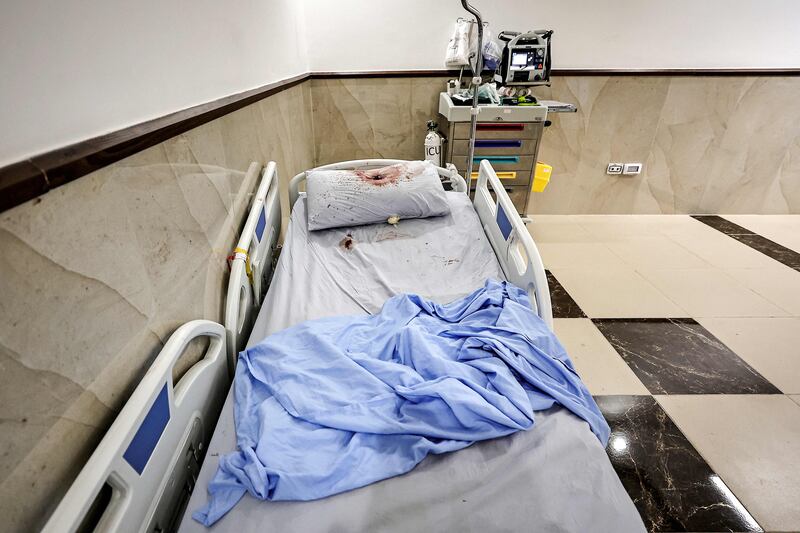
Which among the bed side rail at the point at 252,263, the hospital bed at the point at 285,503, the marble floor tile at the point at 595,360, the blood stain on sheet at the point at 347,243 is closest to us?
the hospital bed at the point at 285,503

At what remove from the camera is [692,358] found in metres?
1.79

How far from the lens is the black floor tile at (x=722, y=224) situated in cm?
310

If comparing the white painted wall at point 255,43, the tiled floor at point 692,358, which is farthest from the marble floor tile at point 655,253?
the white painted wall at point 255,43

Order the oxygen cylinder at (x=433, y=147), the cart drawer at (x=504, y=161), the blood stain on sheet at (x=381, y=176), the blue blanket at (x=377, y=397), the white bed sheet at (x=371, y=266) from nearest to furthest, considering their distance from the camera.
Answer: the blue blanket at (x=377, y=397)
the white bed sheet at (x=371, y=266)
the blood stain on sheet at (x=381, y=176)
the cart drawer at (x=504, y=161)
the oxygen cylinder at (x=433, y=147)

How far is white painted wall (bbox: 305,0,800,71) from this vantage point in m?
2.79

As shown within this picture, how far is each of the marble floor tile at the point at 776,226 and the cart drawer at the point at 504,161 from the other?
77.2 inches

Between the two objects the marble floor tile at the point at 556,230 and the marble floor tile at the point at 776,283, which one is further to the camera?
the marble floor tile at the point at 556,230

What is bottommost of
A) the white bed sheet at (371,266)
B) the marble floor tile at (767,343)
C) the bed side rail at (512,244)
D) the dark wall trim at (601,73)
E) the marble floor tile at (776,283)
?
the marble floor tile at (776,283)

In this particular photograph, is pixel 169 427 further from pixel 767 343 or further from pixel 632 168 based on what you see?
pixel 632 168

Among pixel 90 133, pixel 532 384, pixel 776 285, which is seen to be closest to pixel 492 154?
pixel 776 285

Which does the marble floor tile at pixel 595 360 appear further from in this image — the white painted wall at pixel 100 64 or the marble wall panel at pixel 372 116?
the marble wall panel at pixel 372 116

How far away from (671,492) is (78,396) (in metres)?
1.56

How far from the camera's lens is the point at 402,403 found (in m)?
0.89

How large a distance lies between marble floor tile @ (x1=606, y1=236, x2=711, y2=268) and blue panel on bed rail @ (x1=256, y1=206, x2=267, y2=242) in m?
2.30
